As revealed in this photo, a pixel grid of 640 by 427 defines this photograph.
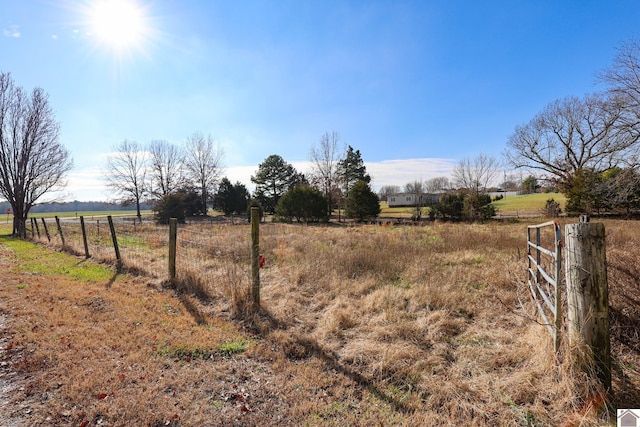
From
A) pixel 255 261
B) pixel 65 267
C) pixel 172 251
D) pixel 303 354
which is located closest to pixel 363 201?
pixel 172 251

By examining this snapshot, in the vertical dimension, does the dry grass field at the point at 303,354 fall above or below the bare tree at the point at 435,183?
below

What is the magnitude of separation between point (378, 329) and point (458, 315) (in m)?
1.41

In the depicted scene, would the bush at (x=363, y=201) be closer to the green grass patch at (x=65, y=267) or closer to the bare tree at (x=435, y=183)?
the green grass patch at (x=65, y=267)

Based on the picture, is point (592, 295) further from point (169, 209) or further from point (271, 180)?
point (271, 180)

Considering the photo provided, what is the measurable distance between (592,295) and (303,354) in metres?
2.88

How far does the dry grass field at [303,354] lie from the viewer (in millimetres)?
2377

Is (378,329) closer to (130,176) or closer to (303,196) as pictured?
(303,196)

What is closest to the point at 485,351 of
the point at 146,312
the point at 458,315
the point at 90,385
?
the point at 458,315

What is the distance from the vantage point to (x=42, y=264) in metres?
8.21

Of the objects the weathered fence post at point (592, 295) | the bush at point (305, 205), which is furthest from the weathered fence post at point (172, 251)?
the bush at point (305, 205)

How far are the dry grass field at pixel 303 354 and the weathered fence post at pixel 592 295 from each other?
20cm

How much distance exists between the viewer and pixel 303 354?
11.3 feet

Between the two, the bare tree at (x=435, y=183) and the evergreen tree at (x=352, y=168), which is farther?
the bare tree at (x=435, y=183)

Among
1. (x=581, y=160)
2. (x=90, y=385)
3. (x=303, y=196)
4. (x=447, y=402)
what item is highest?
(x=581, y=160)
